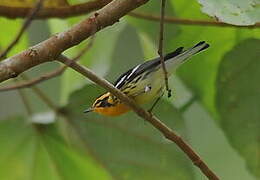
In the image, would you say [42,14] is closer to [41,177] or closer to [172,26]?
[172,26]

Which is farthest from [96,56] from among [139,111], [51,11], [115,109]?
[139,111]

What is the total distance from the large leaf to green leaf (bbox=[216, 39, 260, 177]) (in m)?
0.25

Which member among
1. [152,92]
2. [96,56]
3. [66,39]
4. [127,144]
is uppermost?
[66,39]

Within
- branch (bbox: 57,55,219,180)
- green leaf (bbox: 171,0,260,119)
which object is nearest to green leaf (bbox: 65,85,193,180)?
green leaf (bbox: 171,0,260,119)

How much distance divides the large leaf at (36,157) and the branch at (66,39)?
56cm

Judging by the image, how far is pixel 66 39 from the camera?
0.69 meters

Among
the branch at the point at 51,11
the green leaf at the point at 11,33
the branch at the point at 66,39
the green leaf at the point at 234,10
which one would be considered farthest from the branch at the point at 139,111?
the green leaf at the point at 11,33

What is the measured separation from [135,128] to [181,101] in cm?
12

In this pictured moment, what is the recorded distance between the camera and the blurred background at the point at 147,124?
3.74 ft

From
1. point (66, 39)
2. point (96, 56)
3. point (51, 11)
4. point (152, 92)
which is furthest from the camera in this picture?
point (96, 56)

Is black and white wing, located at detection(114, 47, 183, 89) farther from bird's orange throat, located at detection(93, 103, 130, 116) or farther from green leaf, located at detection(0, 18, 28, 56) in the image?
green leaf, located at detection(0, 18, 28, 56)

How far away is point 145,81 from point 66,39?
195mm

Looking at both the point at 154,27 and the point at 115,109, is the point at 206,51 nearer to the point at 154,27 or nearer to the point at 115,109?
the point at 154,27

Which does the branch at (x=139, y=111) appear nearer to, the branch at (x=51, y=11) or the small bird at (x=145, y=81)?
the small bird at (x=145, y=81)
